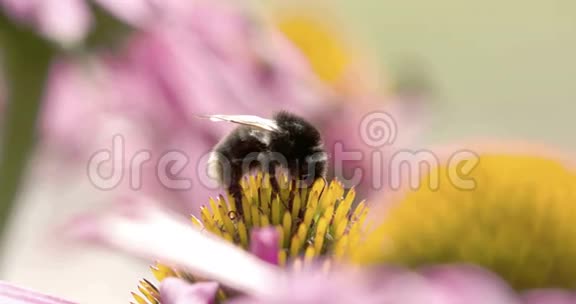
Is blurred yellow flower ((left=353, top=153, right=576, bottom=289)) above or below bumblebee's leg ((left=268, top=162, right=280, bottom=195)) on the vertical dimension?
below

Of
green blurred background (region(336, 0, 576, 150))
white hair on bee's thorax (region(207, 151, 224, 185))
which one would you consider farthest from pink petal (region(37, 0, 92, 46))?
green blurred background (region(336, 0, 576, 150))

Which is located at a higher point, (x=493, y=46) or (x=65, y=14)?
(x=65, y=14)

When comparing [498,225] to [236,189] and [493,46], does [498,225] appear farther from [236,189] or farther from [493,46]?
[493,46]

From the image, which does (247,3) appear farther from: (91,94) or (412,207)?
(412,207)

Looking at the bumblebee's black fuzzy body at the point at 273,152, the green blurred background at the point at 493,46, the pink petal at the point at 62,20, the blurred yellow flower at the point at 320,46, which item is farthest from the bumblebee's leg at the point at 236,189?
the green blurred background at the point at 493,46

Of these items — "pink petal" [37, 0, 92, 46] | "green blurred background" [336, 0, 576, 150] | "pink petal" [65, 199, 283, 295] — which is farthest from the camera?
"green blurred background" [336, 0, 576, 150]

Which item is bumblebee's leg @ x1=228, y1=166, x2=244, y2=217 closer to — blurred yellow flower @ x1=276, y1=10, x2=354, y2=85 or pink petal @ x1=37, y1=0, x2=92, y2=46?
pink petal @ x1=37, y1=0, x2=92, y2=46

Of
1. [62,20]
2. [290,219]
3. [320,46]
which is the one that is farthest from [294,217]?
[320,46]
